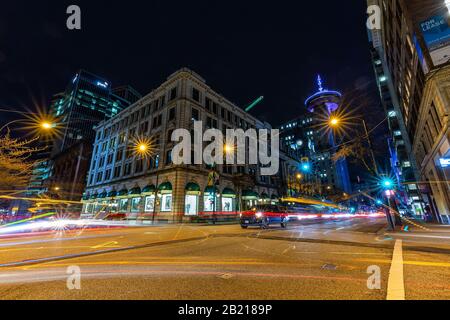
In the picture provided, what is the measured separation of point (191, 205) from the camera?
99.3 ft

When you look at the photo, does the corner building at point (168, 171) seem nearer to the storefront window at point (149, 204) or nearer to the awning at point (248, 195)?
the storefront window at point (149, 204)

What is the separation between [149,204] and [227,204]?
1309cm

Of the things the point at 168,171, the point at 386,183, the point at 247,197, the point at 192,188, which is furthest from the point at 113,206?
the point at 386,183

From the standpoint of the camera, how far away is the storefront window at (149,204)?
31466 mm

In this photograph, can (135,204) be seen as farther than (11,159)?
Yes

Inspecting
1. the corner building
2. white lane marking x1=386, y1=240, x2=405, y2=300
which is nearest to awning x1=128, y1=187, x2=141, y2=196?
the corner building

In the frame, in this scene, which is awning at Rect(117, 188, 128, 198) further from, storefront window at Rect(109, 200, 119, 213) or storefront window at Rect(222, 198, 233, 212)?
storefront window at Rect(222, 198, 233, 212)

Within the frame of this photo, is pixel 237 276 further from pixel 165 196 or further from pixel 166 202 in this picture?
pixel 165 196

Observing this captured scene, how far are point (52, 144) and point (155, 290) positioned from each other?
144 metres

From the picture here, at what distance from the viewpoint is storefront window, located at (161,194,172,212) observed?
29.5 metres

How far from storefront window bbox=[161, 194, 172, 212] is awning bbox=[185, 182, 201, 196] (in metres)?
2.92

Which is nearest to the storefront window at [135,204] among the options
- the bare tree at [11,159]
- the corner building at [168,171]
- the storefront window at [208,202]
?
the corner building at [168,171]
